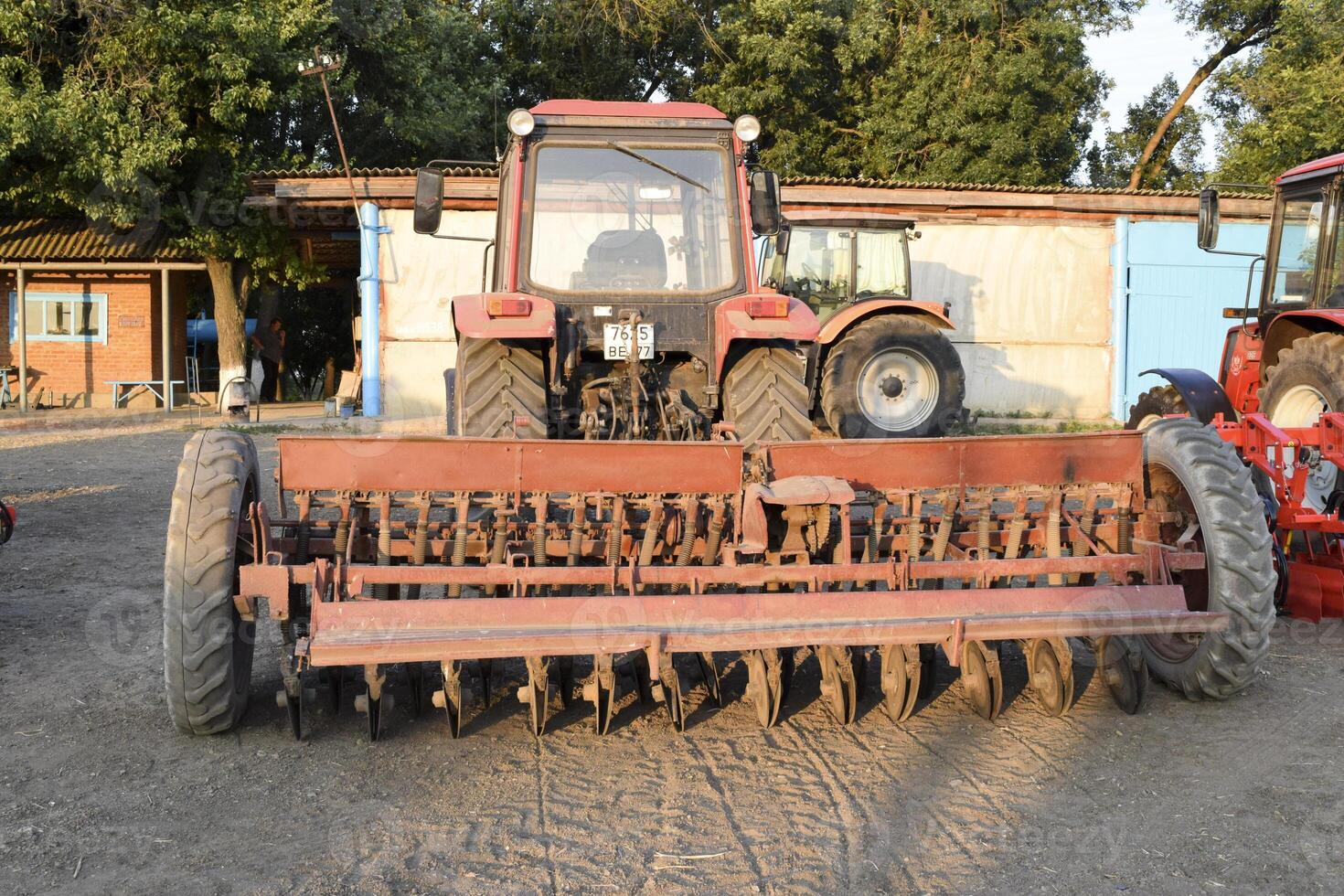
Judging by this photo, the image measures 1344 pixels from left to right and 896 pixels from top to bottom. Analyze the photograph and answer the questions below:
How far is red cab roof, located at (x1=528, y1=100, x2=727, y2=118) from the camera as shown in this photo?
5887mm

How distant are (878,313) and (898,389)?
773 millimetres

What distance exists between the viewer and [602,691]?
432 cm

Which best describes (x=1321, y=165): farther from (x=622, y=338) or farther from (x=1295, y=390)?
(x=622, y=338)

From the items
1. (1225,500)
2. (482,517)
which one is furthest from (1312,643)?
(482,517)

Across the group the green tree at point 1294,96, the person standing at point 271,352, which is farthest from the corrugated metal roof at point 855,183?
the person standing at point 271,352

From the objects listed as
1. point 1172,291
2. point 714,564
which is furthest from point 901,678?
point 1172,291

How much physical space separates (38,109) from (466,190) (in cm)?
540

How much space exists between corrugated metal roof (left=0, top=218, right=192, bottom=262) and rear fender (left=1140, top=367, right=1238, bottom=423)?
1561 centimetres

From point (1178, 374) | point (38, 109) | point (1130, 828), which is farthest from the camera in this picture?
point (38, 109)

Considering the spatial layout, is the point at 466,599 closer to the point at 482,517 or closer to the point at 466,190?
the point at 482,517

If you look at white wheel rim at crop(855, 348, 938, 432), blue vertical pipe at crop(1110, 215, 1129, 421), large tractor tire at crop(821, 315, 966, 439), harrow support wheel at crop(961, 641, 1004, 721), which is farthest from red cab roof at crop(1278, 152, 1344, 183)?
blue vertical pipe at crop(1110, 215, 1129, 421)

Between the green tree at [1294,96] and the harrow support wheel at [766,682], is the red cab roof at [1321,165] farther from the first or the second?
the green tree at [1294,96]

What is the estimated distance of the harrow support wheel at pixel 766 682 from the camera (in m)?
4.29

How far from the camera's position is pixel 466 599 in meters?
3.89
